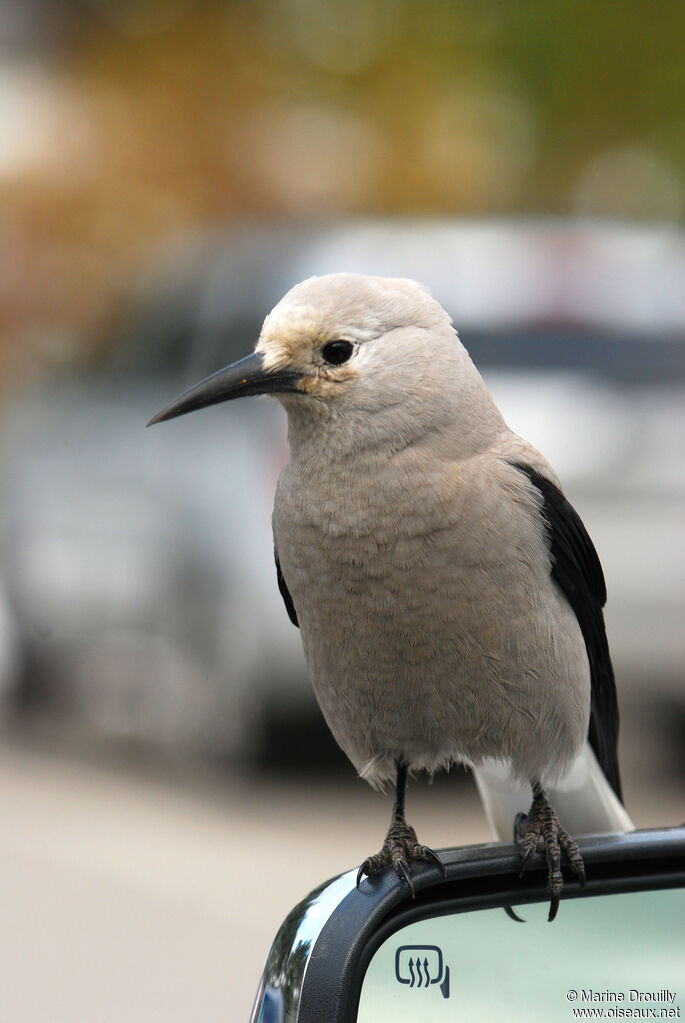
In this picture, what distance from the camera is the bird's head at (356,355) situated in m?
2.85

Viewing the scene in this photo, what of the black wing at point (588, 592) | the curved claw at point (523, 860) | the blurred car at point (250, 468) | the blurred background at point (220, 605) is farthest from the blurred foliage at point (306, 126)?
the curved claw at point (523, 860)

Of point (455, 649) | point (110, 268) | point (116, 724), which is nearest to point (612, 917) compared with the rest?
point (455, 649)

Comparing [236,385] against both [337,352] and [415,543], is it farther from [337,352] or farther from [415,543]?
[415,543]

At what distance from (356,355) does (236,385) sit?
249mm

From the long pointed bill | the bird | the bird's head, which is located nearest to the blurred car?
the bird

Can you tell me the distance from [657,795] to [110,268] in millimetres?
16518

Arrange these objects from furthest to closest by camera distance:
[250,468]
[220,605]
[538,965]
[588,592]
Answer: [220,605]
[250,468]
[588,592]
[538,965]

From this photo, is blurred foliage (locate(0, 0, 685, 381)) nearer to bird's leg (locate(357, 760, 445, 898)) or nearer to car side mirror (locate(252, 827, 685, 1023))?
bird's leg (locate(357, 760, 445, 898))

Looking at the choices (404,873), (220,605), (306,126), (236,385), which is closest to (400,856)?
(404,873)

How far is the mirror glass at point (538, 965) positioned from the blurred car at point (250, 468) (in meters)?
4.06

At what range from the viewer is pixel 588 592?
10.8 ft

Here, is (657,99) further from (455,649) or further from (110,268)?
(455,649)

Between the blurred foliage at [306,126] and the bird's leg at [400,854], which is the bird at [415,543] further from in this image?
the blurred foliage at [306,126]

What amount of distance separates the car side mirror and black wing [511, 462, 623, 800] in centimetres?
69
